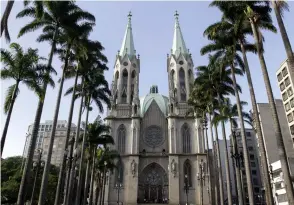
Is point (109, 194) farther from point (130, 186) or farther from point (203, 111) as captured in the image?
point (203, 111)

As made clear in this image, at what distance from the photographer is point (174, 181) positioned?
5444 cm

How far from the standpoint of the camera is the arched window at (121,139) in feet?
195

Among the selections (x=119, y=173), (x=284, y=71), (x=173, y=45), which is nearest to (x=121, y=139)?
(x=119, y=173)

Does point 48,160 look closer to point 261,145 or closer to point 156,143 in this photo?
point 261,145

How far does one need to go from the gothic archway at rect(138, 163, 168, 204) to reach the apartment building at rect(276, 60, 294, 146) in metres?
26.7

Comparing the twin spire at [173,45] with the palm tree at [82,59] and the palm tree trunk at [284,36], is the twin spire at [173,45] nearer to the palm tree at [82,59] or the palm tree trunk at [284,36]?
the palm tree at [82,59]

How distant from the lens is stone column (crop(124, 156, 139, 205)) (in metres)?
53.8

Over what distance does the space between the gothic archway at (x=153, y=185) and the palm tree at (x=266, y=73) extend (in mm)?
42731

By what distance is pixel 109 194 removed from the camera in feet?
179

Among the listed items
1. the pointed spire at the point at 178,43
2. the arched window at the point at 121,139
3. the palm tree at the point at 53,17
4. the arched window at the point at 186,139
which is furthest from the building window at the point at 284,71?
the palm tree at the point at 53,17

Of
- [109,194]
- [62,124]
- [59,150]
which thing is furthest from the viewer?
[62,124]

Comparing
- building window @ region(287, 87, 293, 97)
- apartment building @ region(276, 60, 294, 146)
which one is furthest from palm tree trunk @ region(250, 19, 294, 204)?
building window @ region(287, 87, 293, 97)

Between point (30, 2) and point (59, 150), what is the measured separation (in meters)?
92.5

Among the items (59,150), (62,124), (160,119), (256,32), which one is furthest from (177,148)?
(62,124)
